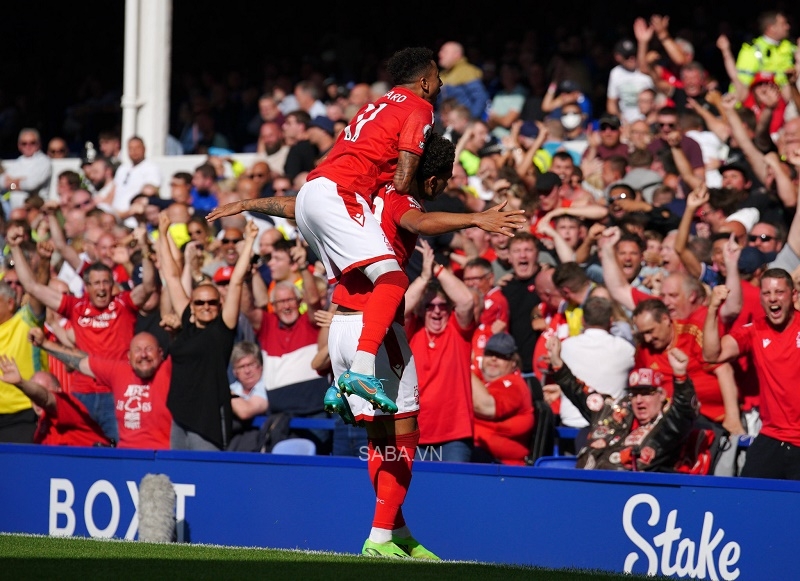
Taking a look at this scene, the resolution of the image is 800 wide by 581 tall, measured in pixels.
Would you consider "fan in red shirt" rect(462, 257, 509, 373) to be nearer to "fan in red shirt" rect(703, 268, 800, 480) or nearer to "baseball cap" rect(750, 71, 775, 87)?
"fan in red shirt" rect(703, 268, 800, 480)

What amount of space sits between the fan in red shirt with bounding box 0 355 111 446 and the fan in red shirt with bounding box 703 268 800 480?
16.2 feet

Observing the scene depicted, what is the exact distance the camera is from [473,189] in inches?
538

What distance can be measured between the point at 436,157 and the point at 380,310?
2.77ft

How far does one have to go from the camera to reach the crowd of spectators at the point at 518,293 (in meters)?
9.10

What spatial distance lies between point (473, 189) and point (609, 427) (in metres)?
5.20

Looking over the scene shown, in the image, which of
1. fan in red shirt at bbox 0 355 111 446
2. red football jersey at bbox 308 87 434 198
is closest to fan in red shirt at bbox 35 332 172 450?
fan in red shirt at bbox 0 355 111 446

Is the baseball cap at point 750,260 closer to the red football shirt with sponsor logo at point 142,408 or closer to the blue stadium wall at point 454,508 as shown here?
the blue stadium wall at point 454,508

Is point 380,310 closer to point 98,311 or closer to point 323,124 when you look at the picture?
point 98,311

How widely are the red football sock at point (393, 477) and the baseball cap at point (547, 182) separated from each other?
225 inches

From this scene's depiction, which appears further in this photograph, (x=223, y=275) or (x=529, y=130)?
(x=529, y=130)

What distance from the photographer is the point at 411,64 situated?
23.0 ft

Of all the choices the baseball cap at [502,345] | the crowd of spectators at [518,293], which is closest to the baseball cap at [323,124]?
the crowd of spectators at [518,293]

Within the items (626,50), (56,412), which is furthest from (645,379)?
(626,50)

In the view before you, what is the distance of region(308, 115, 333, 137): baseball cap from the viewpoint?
1519cm
